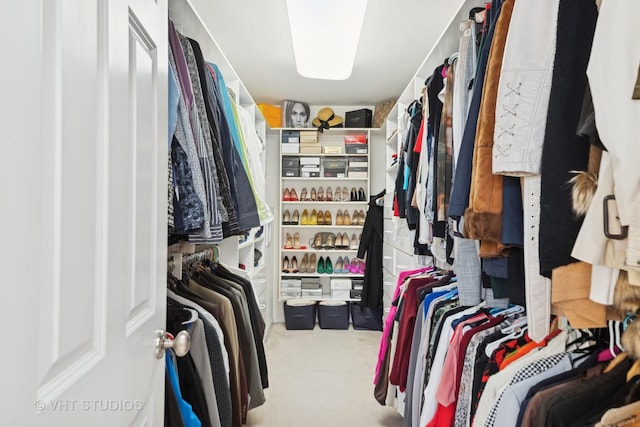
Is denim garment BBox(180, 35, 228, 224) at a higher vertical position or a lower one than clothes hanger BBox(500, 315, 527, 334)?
higher

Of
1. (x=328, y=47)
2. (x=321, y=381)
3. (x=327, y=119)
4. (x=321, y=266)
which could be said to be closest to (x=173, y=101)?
(x=328, y=47)

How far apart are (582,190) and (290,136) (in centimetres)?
380

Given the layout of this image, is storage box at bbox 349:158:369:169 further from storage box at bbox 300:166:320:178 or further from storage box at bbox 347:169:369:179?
storage box at bbox 300:166:320:178

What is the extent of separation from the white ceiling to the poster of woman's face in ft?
0.46

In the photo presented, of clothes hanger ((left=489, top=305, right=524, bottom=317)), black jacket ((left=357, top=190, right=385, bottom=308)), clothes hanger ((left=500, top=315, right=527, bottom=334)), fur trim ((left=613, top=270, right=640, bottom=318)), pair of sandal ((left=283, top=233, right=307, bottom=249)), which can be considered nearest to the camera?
fur trim ((left=613, top=270, right=640, bottom=318))

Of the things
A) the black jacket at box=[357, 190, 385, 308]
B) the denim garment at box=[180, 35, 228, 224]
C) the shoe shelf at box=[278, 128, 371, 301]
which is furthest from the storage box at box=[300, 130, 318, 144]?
the denim garment at box=[180, 35, 228, 224]

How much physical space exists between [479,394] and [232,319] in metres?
0.99

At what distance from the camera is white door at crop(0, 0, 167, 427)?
423 millimetres

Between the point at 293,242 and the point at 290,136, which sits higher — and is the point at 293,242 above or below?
below

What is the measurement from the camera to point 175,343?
0.93m

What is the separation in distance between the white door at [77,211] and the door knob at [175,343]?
42 millimetres

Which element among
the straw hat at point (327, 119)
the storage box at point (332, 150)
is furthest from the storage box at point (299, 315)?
the straw hat at point (327, 119)

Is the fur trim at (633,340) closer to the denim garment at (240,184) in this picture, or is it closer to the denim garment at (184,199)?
the denim garment at (184,199)

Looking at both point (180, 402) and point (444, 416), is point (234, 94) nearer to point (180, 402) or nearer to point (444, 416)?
point (180, 402)
